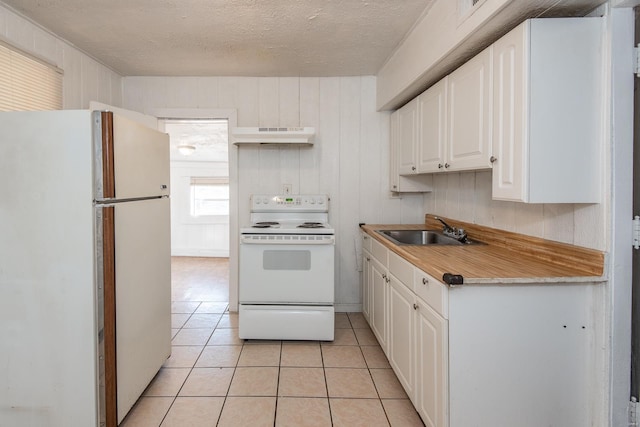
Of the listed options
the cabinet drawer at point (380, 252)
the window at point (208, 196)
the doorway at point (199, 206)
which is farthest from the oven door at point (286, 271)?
the window at point (208, 196)

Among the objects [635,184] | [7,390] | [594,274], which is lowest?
[7,390]

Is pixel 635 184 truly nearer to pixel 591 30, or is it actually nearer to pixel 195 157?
pixel 591 30

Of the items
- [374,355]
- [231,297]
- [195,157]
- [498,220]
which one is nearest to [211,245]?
[195,157]

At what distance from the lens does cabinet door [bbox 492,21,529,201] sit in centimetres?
149

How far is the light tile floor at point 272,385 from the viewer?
1939mm

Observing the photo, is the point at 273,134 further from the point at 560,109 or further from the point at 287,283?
the point at 560,109

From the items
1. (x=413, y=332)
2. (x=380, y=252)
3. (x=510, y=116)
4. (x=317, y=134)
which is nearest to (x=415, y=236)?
(x=380, y=252)

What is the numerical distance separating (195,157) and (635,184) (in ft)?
20.9

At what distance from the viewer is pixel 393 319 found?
7.41ft

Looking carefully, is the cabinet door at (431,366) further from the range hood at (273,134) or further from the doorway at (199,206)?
the doorway at (199,206)

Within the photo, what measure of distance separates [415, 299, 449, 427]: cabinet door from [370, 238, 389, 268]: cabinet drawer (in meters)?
0.67

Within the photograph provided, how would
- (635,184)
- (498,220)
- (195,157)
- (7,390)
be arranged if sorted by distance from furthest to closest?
(195,157), (498,220), (7,390), (635,184)

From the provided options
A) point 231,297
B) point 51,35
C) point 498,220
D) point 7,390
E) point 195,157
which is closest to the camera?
point 7,390

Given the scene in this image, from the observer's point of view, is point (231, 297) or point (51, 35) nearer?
point (51, 35)
